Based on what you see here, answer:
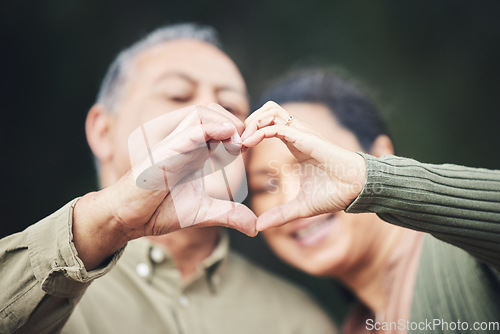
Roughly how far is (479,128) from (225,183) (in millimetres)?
2006

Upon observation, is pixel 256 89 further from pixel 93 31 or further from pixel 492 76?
pixel 492 76

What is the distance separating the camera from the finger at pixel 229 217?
35.5 inches

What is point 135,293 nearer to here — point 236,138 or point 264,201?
point 264,201

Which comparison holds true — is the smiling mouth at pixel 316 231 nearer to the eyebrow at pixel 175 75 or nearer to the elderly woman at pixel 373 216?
the elderly woman at pixel 373 216

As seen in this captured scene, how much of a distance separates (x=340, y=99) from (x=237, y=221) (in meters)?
1.02

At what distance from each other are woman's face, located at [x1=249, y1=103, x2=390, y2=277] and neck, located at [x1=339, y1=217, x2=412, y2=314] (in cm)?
2

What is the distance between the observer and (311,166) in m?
0.96

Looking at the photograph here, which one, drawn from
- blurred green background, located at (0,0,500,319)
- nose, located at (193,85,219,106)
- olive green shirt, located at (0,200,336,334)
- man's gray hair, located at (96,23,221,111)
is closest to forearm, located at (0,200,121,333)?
olive green shirt, located at (0,200,336,334)

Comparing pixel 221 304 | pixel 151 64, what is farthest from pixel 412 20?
pixel 221 304

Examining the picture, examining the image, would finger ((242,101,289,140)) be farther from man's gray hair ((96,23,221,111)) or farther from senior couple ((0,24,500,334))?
man's gray hair ((96,23,221,111))

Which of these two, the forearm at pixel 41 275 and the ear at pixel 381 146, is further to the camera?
the ear at pixel 381 146

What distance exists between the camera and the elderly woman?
2.95 ft

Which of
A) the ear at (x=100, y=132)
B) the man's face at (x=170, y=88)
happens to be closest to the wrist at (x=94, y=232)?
the man's face at (x=170, y=88)

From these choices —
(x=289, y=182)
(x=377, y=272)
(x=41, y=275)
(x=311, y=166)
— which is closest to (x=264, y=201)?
(x=289, y=182)
